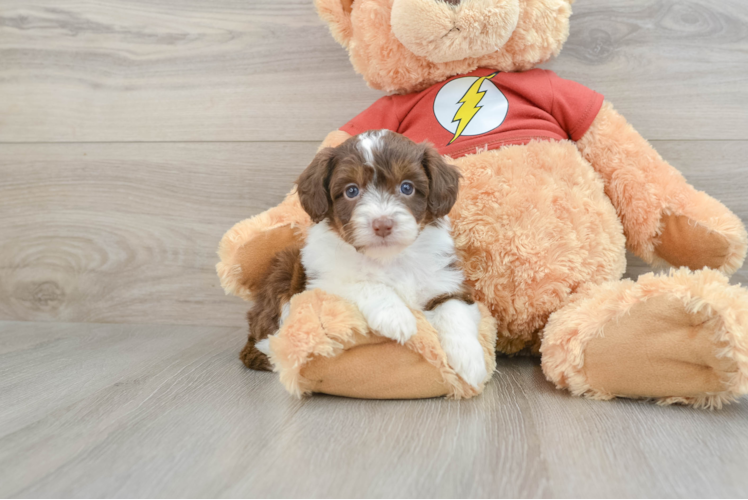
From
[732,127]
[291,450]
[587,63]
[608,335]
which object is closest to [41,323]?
[291,450]

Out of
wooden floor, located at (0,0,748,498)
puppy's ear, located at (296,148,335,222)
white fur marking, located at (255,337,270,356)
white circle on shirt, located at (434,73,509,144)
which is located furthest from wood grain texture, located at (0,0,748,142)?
white fur marking, located at (255,337,270,356)

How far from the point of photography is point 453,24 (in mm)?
1441

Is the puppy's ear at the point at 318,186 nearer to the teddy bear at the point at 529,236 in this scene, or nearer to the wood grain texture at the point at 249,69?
the teddy bear at the point at 529,236

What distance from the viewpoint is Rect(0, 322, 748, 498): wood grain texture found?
908 millimetres

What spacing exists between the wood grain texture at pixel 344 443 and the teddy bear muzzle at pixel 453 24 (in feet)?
3.04

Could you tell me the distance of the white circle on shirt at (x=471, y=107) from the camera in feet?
5.13

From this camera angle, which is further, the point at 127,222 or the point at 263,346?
the point at 127,222

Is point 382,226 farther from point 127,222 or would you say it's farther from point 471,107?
point 127,222

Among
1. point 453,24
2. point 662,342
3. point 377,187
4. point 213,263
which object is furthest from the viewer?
point 213,263

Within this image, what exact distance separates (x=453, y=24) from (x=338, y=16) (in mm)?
406

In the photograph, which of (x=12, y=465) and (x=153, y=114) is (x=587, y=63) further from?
(x=12, y=465)

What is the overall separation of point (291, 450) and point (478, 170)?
2.90 ft

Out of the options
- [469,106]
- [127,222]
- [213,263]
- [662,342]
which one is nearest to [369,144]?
[469,106]

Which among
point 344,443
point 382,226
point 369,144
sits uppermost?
point 369,144
